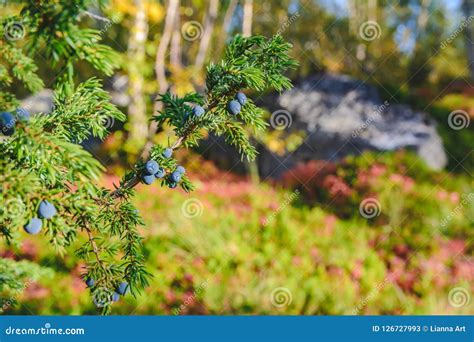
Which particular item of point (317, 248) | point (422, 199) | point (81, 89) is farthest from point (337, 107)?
point (81, 89)

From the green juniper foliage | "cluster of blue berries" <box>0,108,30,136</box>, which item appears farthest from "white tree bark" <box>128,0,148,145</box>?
"cluster of blue berries" <box>0,108,30,136</box>

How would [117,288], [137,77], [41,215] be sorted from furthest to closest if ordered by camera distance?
[137,77] < [117,288] < [41,215]

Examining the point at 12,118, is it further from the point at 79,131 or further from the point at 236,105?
the point at 236,105

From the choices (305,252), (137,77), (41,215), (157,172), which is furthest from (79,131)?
(137,77)

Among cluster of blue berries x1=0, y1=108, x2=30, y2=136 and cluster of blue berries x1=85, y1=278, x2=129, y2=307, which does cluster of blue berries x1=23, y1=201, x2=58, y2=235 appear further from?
cluster of blue berries x1=85, y1=278, x2=129, y2=307

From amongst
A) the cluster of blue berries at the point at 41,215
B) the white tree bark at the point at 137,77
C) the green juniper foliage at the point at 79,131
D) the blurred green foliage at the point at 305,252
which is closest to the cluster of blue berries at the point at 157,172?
the green juniper foliage at the point at 79,131

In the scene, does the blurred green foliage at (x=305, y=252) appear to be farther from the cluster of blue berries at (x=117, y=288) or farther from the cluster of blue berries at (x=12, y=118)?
the cluster of blue berries at (x=12, y=118)

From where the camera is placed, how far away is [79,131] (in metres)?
1.40

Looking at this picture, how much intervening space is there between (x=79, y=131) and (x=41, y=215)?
47 centimetres

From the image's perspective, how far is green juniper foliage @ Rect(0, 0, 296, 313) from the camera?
38.7 inches

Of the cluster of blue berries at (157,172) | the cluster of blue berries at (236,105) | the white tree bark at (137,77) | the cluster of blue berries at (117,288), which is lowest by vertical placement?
the cluster of blue berries at (117,288)

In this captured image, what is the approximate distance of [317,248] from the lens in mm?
5098

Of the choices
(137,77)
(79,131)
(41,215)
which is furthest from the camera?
(137,77)

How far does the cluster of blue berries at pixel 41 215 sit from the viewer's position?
979 mm
